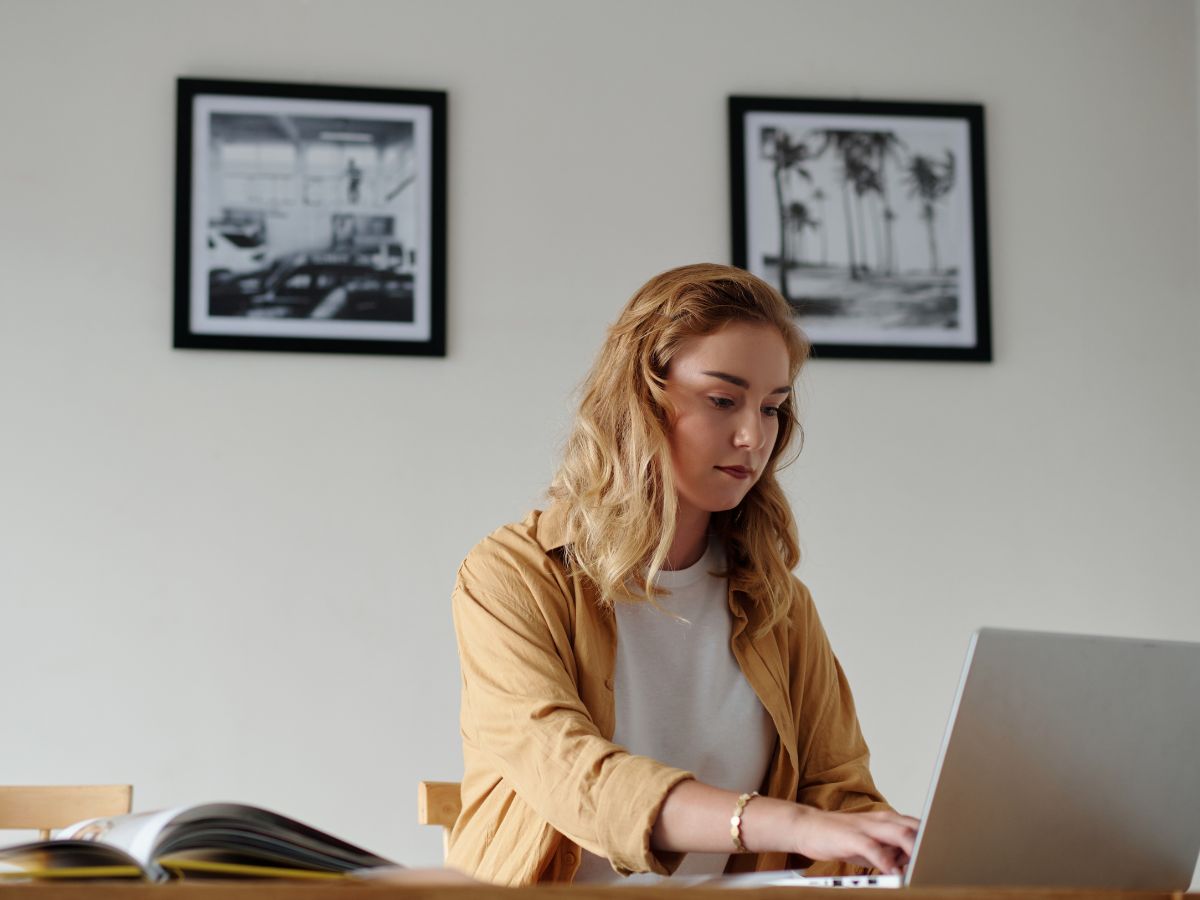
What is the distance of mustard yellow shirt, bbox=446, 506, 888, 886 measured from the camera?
43.8 inches

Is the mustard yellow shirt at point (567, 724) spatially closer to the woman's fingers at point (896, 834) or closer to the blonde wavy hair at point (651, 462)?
the blonde wavy hair at point (651, 462)

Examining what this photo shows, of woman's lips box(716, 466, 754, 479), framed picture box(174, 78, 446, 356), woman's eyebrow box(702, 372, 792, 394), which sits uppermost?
framed picture box(174, 78, 446, 356)

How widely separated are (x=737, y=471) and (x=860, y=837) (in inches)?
23.6

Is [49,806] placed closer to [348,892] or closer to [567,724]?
[567,724]

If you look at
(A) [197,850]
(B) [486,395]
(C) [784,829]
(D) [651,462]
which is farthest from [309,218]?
(A) [197,850]

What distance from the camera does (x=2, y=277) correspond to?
2.45 m

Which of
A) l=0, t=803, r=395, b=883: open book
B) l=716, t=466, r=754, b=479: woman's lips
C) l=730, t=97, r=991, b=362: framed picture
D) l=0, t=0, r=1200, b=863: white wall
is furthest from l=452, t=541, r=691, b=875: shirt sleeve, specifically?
l=730, t=97, r=991, b=362: framed picture

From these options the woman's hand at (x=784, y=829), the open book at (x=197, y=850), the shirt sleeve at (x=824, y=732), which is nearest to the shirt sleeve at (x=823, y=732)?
the shirt sleeve at (x=824, y=732)

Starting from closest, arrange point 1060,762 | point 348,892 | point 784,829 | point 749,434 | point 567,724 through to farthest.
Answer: point 348,892 → point 1060,762 → point 784,829 → point 567,724 → point 749,434

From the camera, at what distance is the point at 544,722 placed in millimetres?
1232

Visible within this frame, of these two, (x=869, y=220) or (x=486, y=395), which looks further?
(x=869, y=220)

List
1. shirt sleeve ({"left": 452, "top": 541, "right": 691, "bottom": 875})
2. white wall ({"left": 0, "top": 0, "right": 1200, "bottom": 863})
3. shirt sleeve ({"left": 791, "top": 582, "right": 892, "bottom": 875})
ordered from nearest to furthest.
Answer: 1. shirt sleeve ({"left": 452, "top": 541, "right": 691, "bottom": 875})
2. shirt sleeve ({"left": 791, "top": 582, "right": 892, "bottom": 875})
3. white wall ({"left": 0, "top": 0, "right": 1200, "bottom": 863})

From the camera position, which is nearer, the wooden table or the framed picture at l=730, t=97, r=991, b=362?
the wooden table

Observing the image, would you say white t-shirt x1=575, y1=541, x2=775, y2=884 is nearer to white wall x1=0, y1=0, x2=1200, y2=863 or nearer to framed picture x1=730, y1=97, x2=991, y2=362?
white wall x1=0, y1=0, x2=1200, y2=863
